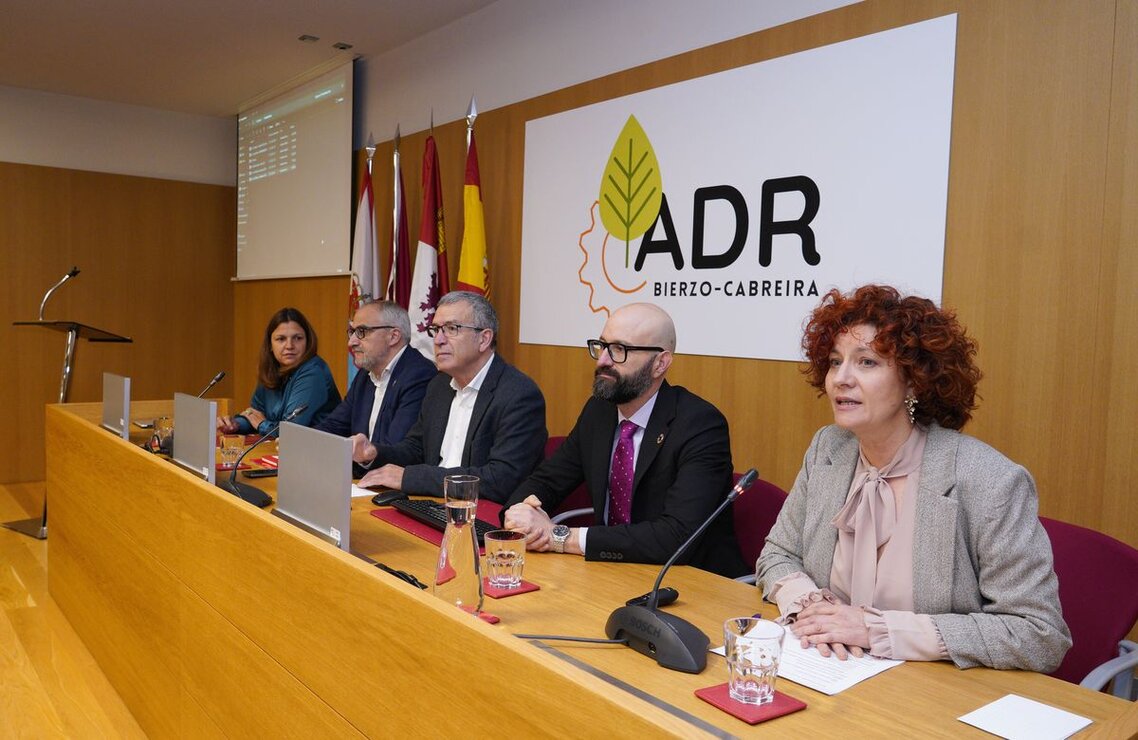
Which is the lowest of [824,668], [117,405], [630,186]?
[824,668]

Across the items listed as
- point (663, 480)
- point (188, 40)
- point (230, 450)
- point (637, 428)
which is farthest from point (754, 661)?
point (188, 40)

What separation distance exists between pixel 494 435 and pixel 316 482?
127cm

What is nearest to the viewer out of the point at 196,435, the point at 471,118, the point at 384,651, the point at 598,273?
the point at 384,651

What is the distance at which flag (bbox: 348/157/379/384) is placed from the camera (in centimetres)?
533

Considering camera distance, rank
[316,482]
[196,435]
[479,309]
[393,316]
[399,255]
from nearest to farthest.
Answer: [316,482]
[196,435]
[479,309]
[393,316]
[399,255]

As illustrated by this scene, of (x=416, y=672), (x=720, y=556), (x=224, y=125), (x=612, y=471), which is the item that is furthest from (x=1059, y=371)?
(x=224, y=125)

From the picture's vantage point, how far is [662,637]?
53.2 inches

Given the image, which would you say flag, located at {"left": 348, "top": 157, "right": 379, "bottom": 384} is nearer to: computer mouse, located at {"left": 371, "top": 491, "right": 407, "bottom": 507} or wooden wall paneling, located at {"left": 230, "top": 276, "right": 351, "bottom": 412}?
wooden wall paneling, located at {"left": 230, "top": 276, "right": 351, "bottom": 412}

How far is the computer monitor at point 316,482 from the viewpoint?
1.73 meters

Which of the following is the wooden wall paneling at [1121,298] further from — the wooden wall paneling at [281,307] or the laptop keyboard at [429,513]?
the wooden wall paneling at [281,307]

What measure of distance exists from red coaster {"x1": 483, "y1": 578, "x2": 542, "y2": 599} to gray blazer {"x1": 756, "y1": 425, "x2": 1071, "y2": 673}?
50 centimetres

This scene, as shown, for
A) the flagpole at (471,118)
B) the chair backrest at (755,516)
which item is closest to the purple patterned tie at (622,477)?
the chair backrest at (755,516)

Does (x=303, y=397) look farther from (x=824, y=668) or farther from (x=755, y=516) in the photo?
(x=824, y=668)

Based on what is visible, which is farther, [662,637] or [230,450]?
[230,450]
